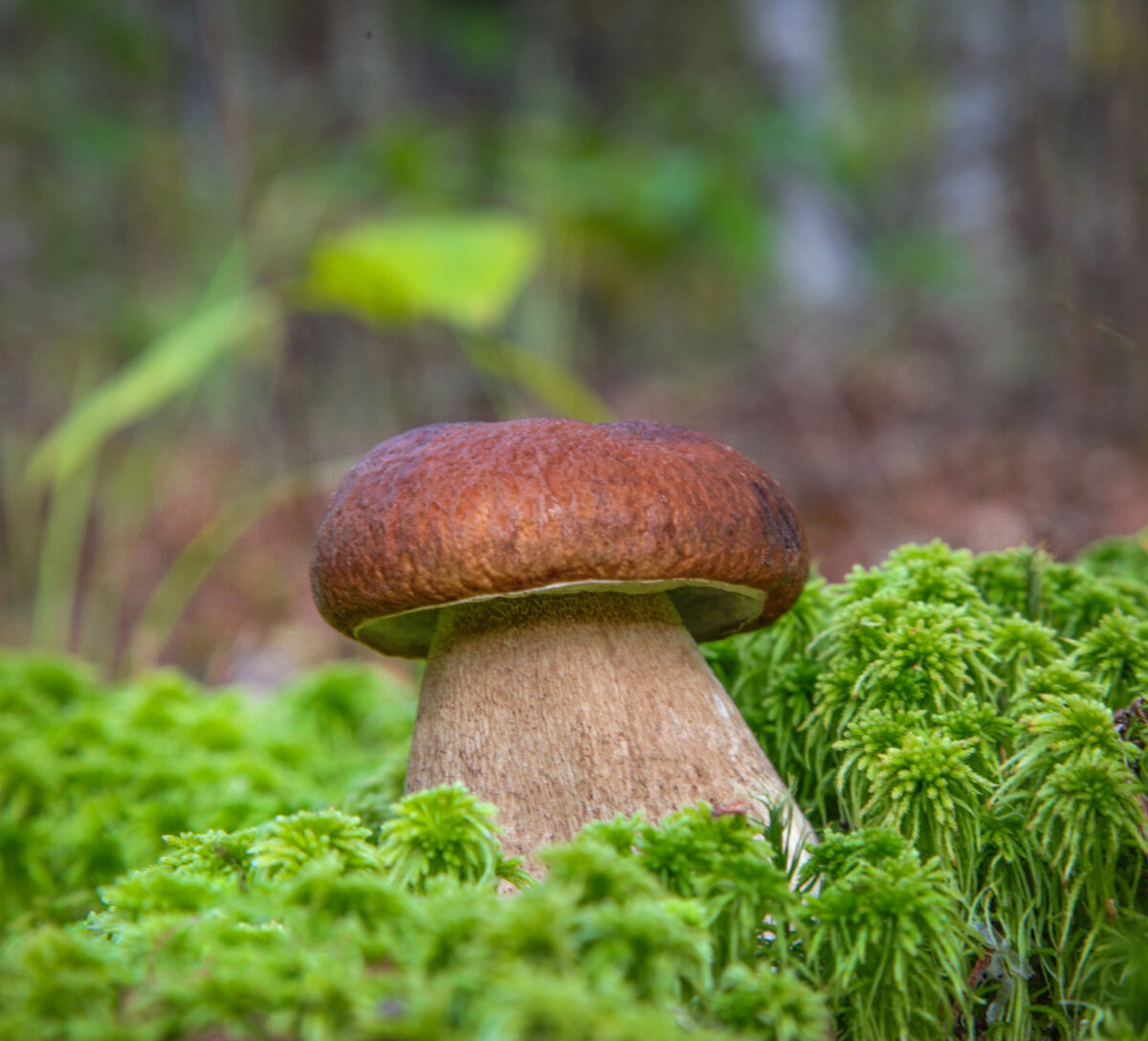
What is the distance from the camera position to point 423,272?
399cm

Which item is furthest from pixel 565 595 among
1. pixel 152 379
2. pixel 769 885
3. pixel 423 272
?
pixel 152 379

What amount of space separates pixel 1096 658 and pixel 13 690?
2765mm

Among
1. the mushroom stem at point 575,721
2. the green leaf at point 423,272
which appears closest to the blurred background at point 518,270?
the green leaf at point 423,272

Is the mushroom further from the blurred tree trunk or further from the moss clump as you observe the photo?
the blurred tree trunk

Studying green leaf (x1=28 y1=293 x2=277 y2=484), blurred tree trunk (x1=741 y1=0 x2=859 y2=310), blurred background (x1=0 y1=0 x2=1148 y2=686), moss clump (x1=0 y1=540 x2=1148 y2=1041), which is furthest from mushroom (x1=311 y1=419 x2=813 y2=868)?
blurred tree trunk (x1=741 y1=0 x2=859 y2=310)

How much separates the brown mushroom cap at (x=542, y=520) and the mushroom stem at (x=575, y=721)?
12cm

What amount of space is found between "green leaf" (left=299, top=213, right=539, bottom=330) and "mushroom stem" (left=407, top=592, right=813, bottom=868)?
2.42 meters

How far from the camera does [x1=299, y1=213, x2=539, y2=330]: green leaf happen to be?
388cm

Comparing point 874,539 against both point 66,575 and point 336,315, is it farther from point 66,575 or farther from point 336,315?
point 336,315

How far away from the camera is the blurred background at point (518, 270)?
4871 millimetres

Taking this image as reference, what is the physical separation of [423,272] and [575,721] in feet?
9.37

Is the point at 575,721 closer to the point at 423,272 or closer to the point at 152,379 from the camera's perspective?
the point at 423,272

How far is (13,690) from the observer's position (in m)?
2.76

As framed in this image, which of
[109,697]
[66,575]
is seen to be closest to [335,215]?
[66,575]
